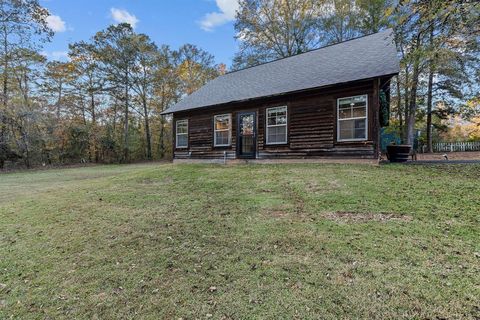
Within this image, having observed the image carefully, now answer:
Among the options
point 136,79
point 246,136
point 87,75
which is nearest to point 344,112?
point 246,136

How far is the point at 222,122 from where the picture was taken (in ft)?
42.4

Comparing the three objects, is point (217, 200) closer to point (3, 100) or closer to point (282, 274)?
point (282, 274)

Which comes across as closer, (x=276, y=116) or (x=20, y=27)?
(x=276, y=116)

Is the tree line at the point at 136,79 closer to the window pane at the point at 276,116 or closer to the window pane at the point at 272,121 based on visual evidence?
the window pane at the point at 276,116

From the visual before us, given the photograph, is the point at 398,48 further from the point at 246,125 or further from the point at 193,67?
the point at 193,67

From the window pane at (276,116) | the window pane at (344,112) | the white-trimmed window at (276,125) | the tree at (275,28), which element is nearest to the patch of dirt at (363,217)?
the window pane at (344,112)

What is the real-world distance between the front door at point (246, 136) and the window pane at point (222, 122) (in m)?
0.77

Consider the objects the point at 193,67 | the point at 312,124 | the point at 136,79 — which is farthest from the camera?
the point at 193,67

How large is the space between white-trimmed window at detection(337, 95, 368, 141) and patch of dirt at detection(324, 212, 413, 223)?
5.34 metres

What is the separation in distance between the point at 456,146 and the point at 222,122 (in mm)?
16167

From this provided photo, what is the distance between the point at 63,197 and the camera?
6832mm

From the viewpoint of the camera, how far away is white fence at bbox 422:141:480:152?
16469mm

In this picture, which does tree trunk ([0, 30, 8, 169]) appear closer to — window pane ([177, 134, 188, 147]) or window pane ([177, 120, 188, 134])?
window pane ([177, 120, 188, 134])

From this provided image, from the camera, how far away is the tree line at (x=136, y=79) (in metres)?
16.7
